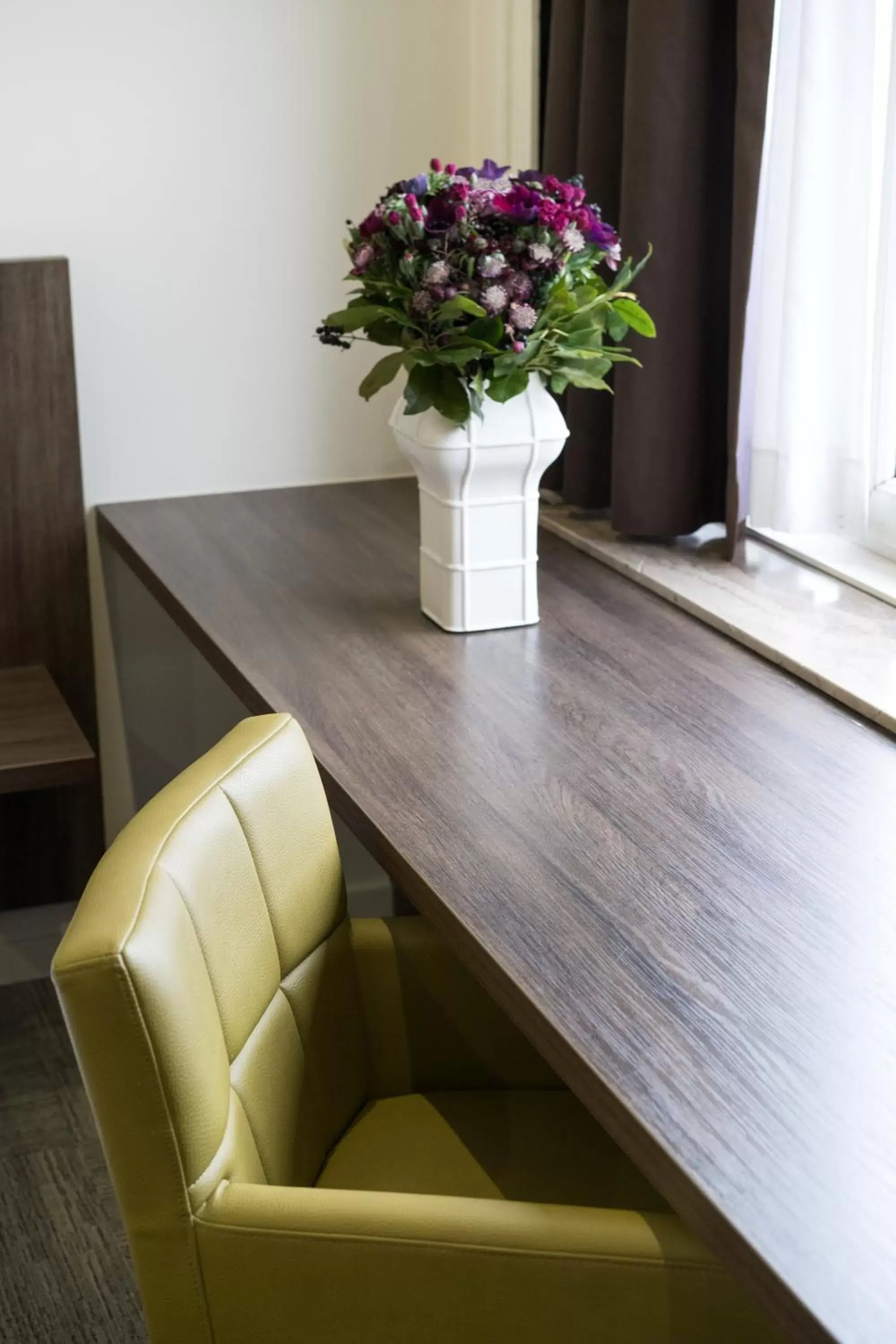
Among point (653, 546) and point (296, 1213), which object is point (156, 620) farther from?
point (296, 1213)

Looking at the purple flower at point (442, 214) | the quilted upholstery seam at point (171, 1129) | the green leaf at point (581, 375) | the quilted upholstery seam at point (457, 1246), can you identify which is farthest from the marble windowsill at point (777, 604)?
the quilted upholstery seam at point (171, 1129)

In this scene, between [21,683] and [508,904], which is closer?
[508,904]

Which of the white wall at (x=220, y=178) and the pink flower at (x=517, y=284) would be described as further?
the white wall at (x=220, y=178)

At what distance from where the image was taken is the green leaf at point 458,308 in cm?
156

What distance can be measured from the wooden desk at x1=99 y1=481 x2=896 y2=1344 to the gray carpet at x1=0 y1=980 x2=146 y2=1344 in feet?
2.48

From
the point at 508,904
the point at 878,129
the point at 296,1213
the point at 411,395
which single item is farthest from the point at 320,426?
the point at 296,1213

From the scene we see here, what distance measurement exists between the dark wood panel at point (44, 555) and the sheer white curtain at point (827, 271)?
102cm

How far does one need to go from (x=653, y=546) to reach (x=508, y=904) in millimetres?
1015

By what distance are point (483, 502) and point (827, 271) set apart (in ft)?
1.81

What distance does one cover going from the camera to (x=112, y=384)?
93.5 inches

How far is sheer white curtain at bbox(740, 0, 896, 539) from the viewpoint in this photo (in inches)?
71.1

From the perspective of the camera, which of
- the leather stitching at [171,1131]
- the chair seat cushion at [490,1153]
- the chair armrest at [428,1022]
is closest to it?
the leather stitching at [171,1131]

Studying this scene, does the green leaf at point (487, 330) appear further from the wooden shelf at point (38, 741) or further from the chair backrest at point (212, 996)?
the wooden shelf at point (38, 741)

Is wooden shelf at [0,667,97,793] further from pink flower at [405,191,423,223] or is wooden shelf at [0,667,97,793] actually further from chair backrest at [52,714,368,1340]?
pink flower at [405,191,423,223]
